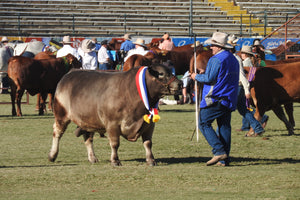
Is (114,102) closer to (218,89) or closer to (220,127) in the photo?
(218,89)

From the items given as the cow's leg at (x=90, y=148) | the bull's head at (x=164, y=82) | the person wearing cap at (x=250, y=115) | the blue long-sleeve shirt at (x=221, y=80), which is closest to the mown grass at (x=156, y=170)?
the cow's leg at (x=90, y=148)

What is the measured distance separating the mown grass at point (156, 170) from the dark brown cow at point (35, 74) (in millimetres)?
3917

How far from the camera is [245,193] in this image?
705 centimetres

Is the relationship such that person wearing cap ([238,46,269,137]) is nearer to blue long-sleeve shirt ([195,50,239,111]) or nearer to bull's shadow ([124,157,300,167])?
bull's shadow ([124,157,300,167])

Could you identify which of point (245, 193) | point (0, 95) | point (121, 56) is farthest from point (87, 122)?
point (0, 95)

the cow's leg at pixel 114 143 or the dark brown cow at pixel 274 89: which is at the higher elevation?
the dark brown cow at pixel 274 89

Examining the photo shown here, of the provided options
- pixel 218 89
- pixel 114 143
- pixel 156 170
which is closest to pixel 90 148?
pixel 114 143

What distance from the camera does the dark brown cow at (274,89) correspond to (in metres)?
13.3

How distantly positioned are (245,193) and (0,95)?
18.9 m

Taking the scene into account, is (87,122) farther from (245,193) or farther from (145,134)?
(245,193)

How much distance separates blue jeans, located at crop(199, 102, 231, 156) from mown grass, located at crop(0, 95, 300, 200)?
0.32m

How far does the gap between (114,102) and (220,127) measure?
5.18 ft

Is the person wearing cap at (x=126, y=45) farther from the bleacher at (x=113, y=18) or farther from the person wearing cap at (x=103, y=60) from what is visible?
the bleacher at (x=113, y=18)

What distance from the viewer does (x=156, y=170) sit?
864cm
